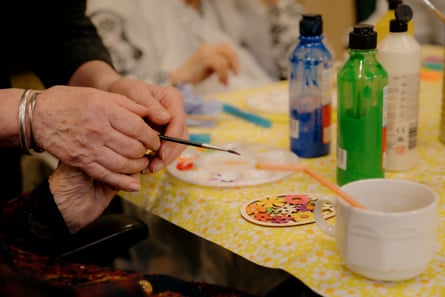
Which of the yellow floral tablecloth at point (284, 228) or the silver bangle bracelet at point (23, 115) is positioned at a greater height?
the silver bangle bracelet at point (23, 115)

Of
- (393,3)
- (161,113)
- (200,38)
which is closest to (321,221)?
(161,113)

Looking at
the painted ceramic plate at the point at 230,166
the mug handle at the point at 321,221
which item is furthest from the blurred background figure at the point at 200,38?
the mug handle at the point at 321,221

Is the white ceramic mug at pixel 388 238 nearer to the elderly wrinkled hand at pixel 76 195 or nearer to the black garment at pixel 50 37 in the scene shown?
the elderly wrinkled hand at pixel 76 195

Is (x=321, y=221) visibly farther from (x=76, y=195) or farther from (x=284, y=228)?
(x=76, y=195)

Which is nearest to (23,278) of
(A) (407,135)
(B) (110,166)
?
(B) (110,166)

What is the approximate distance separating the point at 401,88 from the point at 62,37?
70cm

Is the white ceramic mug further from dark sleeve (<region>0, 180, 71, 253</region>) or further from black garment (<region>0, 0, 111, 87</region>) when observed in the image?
black garment (<region>0, 0, 111, 87</region>)

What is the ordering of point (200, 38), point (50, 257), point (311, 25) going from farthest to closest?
point (200, 38) → point (311, 25) → point (50, 257)

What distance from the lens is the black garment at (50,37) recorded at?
1286mm

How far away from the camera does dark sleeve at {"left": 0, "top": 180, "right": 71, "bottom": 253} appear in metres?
0.98

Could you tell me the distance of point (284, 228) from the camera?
85 centimetres

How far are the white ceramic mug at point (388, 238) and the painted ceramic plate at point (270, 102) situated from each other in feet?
2.07

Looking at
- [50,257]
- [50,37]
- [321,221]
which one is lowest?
[50,257]

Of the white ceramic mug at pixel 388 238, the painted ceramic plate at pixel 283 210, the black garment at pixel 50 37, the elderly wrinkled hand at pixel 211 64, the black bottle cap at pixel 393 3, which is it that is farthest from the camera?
the elderly wrinkled hand at pixel 211 64
